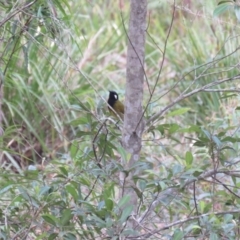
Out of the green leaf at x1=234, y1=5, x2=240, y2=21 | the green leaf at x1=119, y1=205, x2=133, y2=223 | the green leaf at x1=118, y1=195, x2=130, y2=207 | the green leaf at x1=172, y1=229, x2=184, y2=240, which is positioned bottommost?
the green leaf at x1=172, y1=229, x2=184, y2=240

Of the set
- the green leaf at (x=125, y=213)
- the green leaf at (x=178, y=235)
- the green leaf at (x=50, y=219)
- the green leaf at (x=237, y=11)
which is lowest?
the green leaf at (x=178, y=235)

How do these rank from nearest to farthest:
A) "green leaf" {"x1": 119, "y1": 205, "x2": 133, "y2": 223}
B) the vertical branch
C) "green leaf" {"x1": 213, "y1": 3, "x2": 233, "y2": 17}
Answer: "green leaf" {"x1": 119, "y1": 205, "x2": 133, "y2": 223} → "green leaf" {"x1": 213, "y1": 3, "x2": 233, "y2": 17} → the vertical branch

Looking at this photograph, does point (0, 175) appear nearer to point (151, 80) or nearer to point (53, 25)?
point (53, 25)

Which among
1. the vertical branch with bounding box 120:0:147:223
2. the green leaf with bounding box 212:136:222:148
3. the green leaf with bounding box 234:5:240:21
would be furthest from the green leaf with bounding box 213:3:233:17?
the green leaf with bounding box 212:136:222:148

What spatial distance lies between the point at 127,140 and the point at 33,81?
3.15 meters

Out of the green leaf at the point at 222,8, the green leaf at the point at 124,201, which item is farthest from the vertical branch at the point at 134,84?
the green leaf at the point at 222,8

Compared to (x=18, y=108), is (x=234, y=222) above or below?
above

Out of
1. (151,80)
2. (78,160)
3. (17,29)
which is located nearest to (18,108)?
(151,80)

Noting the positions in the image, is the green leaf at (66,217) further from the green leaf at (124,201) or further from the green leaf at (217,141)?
the green leaf at (217,141)

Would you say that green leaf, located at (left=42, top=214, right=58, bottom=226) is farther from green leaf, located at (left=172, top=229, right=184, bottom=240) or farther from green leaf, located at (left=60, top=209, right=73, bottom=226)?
green leaf, located at (left=172, top=229, right=184, bottom=240)

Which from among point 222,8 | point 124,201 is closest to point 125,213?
point 124,201

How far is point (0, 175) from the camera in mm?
2711

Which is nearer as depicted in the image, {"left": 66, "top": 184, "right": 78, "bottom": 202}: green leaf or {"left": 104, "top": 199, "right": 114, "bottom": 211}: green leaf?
{"left": 104, "top": 199, "right": 114, "bottom": 211}: green leaf

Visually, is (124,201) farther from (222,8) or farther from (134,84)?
(222,8)
